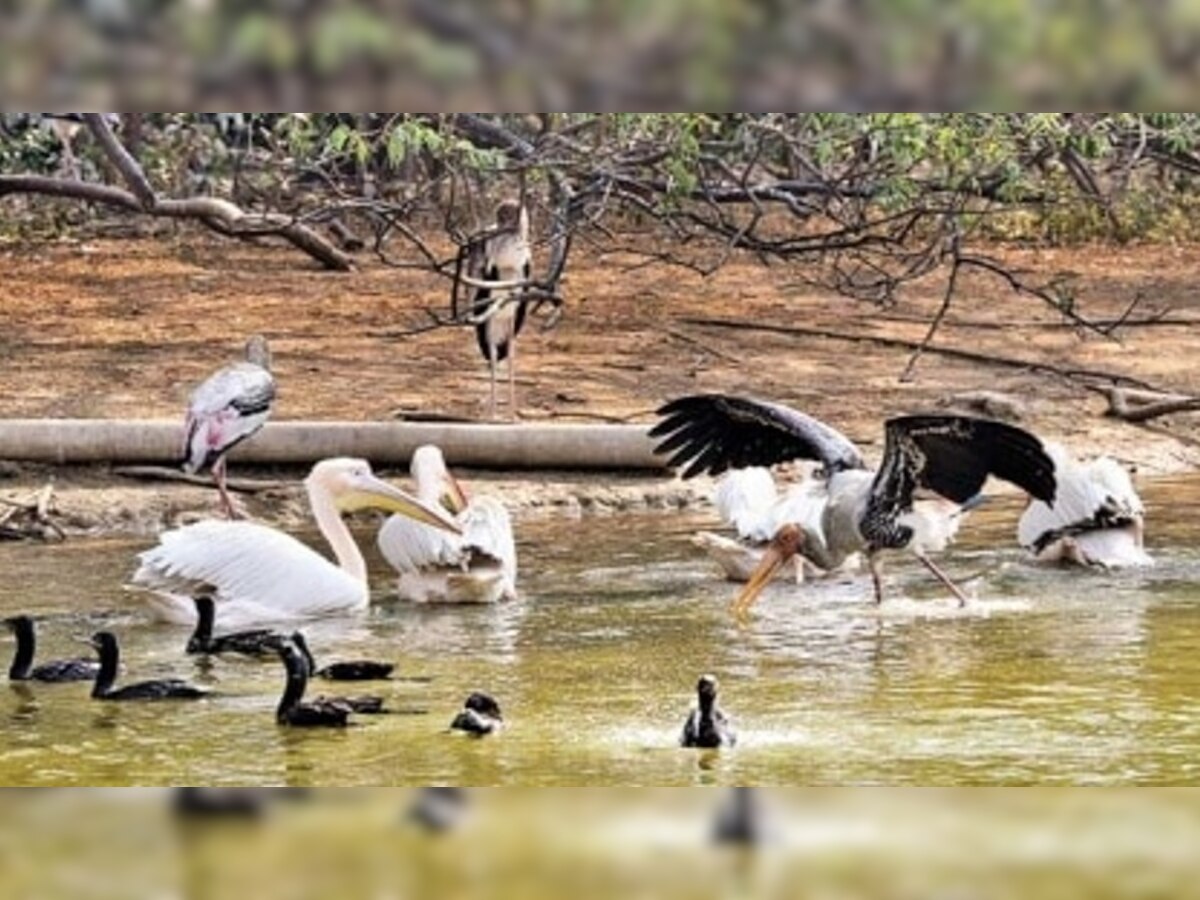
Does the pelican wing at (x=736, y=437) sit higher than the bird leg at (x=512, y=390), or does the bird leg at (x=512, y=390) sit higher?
the bird leg at (x=512, y=390)

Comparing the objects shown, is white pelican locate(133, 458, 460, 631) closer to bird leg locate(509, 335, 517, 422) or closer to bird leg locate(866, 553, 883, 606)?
bird leg locate(866, 553, 883, 606)

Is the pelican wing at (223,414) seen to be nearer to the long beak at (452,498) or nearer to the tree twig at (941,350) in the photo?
the long beak at (452,498)

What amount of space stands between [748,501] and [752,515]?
161 mm

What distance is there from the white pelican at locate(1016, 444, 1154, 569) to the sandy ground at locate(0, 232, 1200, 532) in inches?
70.7

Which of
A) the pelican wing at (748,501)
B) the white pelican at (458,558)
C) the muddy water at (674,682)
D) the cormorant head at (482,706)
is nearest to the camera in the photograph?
the muddy water at (674,682)

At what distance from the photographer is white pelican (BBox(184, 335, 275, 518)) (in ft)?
28.8

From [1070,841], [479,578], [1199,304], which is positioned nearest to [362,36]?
[1070,841]

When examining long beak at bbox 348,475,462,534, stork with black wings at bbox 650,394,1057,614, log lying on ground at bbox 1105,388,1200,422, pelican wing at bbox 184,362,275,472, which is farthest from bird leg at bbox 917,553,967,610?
log lying on ground at bbox 1105,388,1200,422

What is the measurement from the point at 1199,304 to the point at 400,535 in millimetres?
6926

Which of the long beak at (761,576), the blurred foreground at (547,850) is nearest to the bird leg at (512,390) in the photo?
the long beak at (761,576)

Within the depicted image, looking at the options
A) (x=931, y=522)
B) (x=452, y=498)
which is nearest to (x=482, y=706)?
(x=931, y=522)

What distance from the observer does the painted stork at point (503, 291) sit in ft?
34.6

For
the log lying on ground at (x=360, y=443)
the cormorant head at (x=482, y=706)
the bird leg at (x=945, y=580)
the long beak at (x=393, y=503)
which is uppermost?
the log lying on ground at (x=360, y=443)

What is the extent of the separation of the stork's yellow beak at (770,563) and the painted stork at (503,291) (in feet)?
10.5
